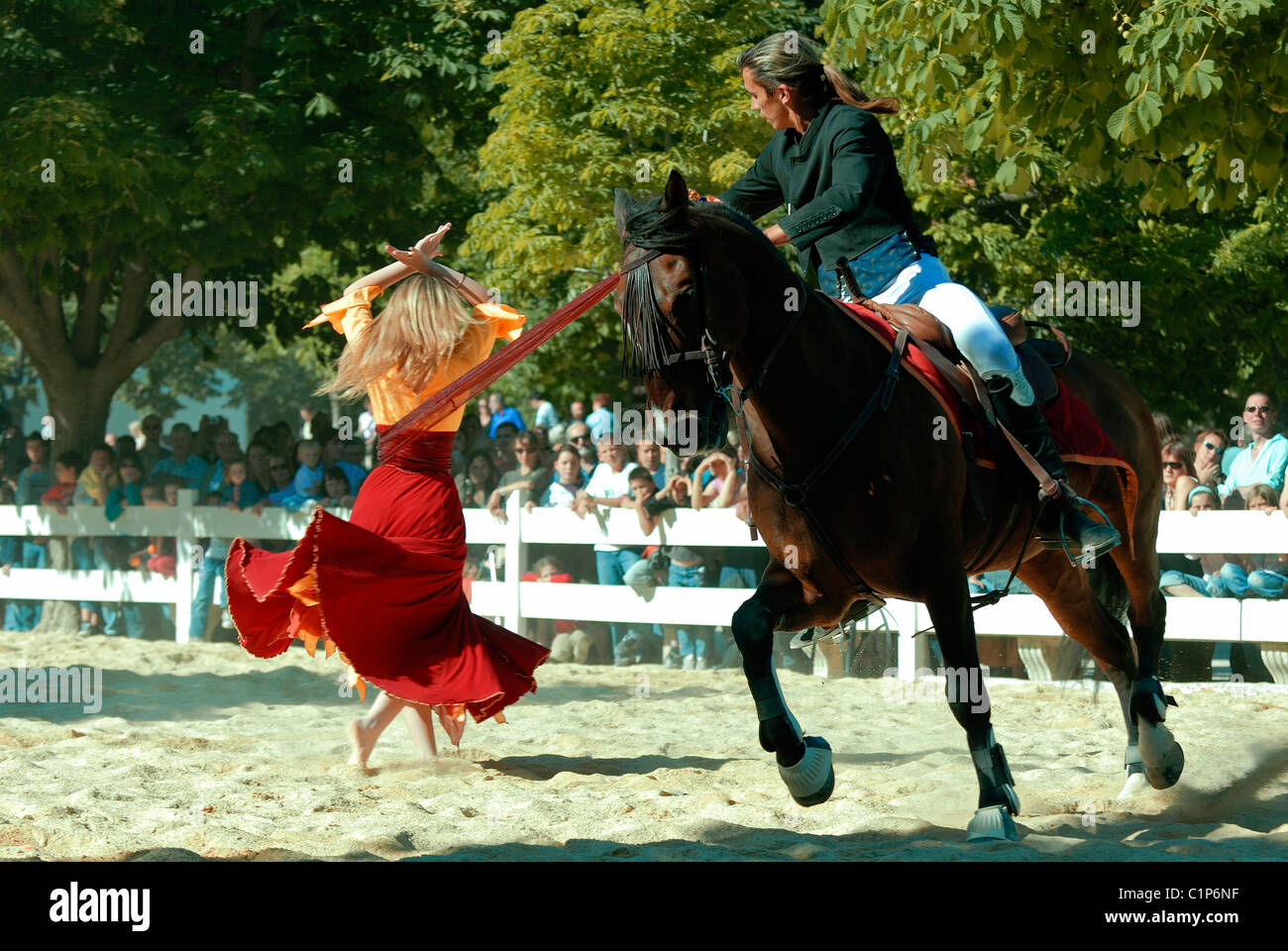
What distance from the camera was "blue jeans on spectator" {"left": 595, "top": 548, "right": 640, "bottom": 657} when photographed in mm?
11828

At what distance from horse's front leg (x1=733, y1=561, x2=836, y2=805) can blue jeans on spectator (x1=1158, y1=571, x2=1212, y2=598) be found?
606cm

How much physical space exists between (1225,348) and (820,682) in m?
8.97

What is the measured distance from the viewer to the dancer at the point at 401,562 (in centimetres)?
675

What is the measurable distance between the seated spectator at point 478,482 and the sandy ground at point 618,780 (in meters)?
3.03

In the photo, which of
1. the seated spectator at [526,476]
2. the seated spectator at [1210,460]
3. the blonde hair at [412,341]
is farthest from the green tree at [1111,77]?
the seated spectator at [526,476]

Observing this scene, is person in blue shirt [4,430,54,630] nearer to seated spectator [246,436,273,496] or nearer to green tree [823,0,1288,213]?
seated spectator [246,436,273,496]

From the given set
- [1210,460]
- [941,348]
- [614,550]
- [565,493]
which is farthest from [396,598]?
[1210,460]

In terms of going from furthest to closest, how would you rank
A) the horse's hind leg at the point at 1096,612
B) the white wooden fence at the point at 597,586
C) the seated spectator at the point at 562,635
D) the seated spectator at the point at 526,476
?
the seated spectator at the point at 526,476 → the seated spectator at the point at 562,635 → the white wooden fence at the point at 597,586 → the horse's hind leg at the point at 1096,612

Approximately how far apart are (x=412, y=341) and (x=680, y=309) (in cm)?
288

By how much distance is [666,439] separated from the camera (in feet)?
13.6

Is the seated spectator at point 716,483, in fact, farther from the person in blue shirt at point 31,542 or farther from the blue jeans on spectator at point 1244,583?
the person in blue shirt at point 31,542

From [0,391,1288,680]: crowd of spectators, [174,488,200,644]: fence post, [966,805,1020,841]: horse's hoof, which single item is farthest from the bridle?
[174,488,200,644]: fence post
